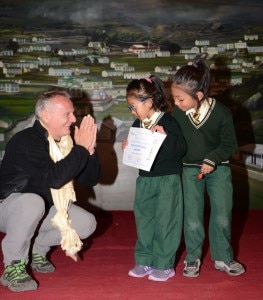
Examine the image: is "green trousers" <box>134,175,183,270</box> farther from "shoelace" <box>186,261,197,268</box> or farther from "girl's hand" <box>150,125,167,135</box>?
"girl's hand" <box>150,125,167,135</box>

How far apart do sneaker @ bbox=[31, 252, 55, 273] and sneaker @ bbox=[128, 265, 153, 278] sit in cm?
42

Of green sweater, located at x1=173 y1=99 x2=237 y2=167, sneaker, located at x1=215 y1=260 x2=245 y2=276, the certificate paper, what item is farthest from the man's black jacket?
sneaker, located at x1=215 y1=260 x2=245 y2=276

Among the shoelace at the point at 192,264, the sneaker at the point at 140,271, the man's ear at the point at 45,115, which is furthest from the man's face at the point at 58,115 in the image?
the shoelace at the point at 192,264

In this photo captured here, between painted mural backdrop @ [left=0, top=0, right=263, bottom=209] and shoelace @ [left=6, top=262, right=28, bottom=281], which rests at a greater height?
painted mural backdrop @ [left=0, top=0, right=263, bottom=209]

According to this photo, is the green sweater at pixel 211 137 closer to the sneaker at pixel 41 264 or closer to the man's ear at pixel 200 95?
the man's ear at pixel 200 95

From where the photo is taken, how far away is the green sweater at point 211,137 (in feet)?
9.43

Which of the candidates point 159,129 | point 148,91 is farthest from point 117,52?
point 159,129

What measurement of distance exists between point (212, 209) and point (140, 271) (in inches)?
18.7

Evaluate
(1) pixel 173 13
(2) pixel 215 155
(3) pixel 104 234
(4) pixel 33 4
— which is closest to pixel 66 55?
(4) pixel 33 4

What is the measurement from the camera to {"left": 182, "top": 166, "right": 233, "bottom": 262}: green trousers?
294 cm

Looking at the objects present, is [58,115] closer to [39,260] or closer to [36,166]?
[36,166]

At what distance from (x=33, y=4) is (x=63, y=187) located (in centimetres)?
236

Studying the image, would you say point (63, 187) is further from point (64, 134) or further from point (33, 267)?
point (33, 267)

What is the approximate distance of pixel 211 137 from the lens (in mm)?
2922
